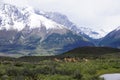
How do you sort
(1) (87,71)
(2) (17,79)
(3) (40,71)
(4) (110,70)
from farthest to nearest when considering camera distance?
(4) (110,70), (1) (87,71), (3) (40,71), (2) (17,79)

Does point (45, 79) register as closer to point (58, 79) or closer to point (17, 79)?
point (58, 79)

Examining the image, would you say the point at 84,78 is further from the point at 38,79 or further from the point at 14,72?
the point at 14,72

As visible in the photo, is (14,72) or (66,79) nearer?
(66,79)

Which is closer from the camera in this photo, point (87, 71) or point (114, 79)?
point (114, 79)

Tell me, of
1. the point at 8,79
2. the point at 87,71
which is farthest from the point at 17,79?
the point at 87,71

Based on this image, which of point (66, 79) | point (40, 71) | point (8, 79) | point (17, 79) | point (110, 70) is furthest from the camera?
point (110, 70)

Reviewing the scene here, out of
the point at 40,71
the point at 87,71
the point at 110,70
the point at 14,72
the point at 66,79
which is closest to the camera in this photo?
the point at 66,79

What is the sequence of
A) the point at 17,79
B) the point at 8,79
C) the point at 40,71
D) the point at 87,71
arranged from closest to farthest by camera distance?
the point at 17,79
the point at 8,79
the point at 40,71
the point at 87,71

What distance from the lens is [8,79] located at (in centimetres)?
5056

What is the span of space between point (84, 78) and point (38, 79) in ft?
22.9

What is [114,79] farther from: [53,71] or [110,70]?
[110,70]

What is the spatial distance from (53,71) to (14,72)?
819 centimetres

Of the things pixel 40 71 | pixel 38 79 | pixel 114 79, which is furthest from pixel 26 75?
pixel 114 79

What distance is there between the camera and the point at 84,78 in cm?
5431
